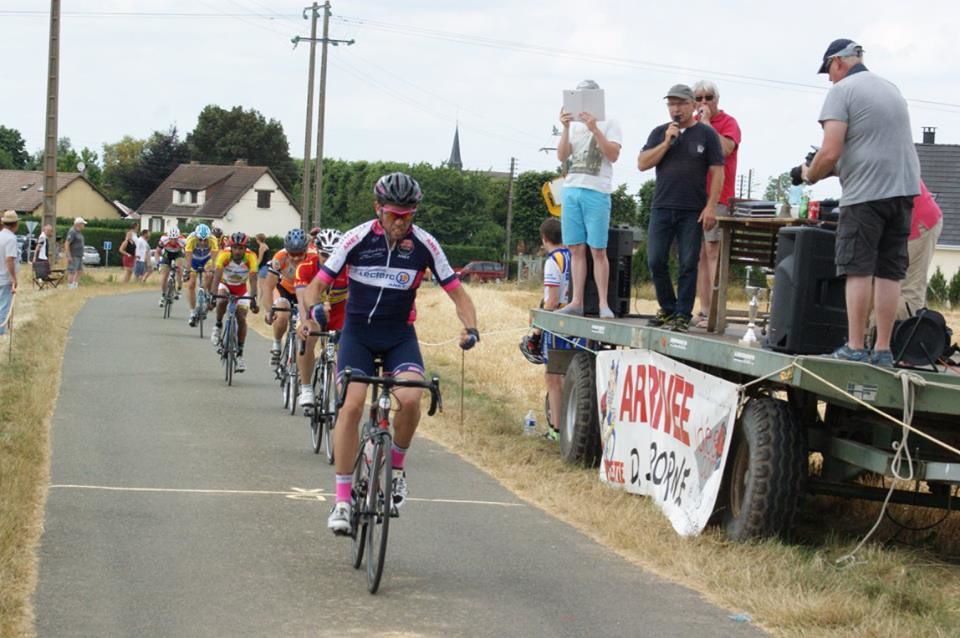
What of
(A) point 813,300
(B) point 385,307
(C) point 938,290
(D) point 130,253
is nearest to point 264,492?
(B) point 385,307

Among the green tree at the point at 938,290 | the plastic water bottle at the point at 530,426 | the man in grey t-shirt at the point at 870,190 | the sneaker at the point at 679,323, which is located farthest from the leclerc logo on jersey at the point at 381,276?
the green tree at the point at 938,290

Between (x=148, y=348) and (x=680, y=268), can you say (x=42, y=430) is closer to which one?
(x=680, y=268)

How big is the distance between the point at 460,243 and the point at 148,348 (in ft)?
275

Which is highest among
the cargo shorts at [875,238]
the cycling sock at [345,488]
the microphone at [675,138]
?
the microphone at [675,138]

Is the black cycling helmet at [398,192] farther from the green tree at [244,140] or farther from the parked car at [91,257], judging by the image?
the green tree at [244,140]

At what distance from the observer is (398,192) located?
8430mm

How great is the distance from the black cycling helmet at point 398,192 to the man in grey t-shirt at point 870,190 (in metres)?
2.25

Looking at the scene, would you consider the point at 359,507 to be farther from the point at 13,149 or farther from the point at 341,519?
the point at 13,149

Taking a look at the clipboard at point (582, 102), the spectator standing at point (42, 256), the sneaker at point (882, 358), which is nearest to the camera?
the sneaker at point (882, 358)

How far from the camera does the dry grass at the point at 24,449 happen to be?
24.8 ft

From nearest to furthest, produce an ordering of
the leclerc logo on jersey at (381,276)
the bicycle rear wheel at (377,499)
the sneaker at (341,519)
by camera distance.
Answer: the bicycle rear wheel at (377,499) → the sneaker at (341,519) → the leclerc logo on jersey at (381,276)

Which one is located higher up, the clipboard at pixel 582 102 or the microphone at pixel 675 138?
the clipboard at pixel 582 102

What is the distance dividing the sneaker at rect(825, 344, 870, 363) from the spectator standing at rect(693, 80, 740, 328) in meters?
3.45

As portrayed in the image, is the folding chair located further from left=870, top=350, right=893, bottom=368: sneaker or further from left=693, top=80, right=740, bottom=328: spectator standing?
left=870, top=350, right=893, bottom=368: sneaker
